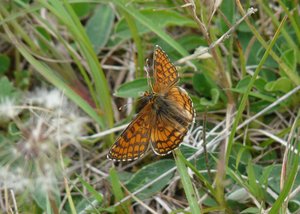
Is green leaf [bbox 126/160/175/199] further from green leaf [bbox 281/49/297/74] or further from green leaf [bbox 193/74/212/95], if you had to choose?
green leaf [bbox 281/49/297/74]

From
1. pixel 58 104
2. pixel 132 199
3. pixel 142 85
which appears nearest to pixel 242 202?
pixel 132 199

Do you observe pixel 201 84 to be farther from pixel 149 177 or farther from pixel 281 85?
pixel 149 177

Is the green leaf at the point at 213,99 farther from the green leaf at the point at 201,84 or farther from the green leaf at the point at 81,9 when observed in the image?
the green leaf at the point at 81,9

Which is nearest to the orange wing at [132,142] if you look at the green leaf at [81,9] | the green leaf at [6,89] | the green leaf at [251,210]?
the green leaf at [251,210]

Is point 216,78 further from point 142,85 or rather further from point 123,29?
point 123,29

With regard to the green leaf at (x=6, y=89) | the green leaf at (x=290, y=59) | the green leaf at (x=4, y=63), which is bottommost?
the green leaf at (x=290, y=59)

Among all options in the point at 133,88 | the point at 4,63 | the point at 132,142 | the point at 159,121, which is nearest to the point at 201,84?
the point at 133,88

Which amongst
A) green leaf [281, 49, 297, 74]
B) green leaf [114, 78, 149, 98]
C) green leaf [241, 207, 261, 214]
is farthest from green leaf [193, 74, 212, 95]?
green leaf [241, 207, 261, 214]
